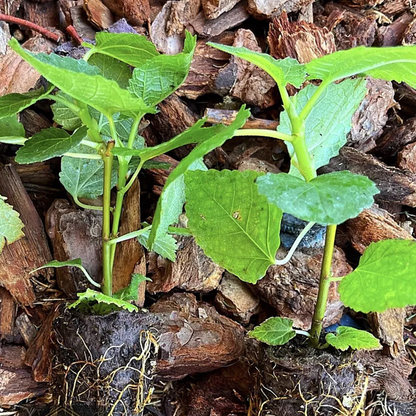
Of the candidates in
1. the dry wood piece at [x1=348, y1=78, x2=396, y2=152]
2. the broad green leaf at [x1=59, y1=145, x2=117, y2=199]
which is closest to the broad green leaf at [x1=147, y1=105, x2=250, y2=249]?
the broad green leaf at [x1=59, y1=145, x2=117, y2=199]

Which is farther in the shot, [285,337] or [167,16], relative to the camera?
[167,16]

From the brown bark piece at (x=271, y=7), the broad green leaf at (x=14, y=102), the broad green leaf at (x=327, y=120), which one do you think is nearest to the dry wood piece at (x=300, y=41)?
the brown bark piece at (x=271, y=7)

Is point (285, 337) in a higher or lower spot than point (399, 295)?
lower

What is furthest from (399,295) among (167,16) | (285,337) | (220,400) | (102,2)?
(102,2)

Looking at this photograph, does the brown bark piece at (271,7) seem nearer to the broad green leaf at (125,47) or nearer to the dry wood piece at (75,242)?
the broad green leaf at (125,47)

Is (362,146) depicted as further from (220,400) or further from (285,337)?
(220,400)

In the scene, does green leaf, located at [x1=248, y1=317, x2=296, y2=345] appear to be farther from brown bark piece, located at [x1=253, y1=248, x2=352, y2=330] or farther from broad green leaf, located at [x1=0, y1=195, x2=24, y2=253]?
broad green leaf, located at [x1=0, y1=195, x2=24, y2=253]

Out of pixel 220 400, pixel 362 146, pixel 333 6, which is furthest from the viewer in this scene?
pixel 333 6
